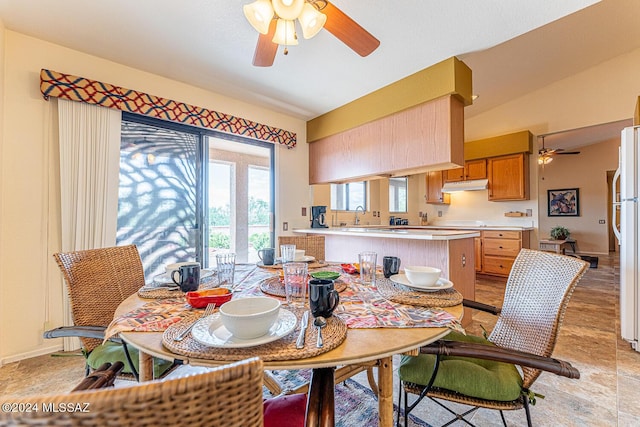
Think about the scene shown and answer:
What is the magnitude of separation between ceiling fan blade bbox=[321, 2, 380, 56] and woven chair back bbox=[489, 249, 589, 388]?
1.43m

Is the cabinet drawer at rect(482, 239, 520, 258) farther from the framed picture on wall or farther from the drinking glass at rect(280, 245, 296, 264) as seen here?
the framed picture on wall

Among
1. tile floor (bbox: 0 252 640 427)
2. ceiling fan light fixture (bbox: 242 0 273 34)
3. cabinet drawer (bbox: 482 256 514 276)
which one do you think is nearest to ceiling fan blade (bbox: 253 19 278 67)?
ceiling fan light fixture (bbox: 242 0 273 34)

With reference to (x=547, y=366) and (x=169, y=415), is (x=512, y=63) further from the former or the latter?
(x=169, y=415)

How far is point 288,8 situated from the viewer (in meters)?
1.38

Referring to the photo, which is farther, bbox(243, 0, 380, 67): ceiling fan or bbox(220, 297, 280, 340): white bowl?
bbox(243, 0, 380, 67): ceiling fan

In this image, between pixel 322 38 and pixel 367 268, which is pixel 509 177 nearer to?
pixel 322 38

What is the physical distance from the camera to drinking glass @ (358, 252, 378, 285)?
129 cm

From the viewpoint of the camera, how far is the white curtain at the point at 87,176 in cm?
209

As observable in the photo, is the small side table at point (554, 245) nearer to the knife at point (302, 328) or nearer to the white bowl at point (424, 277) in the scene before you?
the white bowl at point (424, 277)

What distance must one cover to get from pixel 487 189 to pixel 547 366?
15.6 ft

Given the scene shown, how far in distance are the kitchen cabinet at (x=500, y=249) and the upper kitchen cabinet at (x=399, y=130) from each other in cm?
254

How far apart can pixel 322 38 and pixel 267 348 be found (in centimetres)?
225

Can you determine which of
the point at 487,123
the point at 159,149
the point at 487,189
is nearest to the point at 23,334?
the point at 159,149

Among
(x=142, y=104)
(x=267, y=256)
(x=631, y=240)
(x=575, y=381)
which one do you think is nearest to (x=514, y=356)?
(x=267, y=256)
